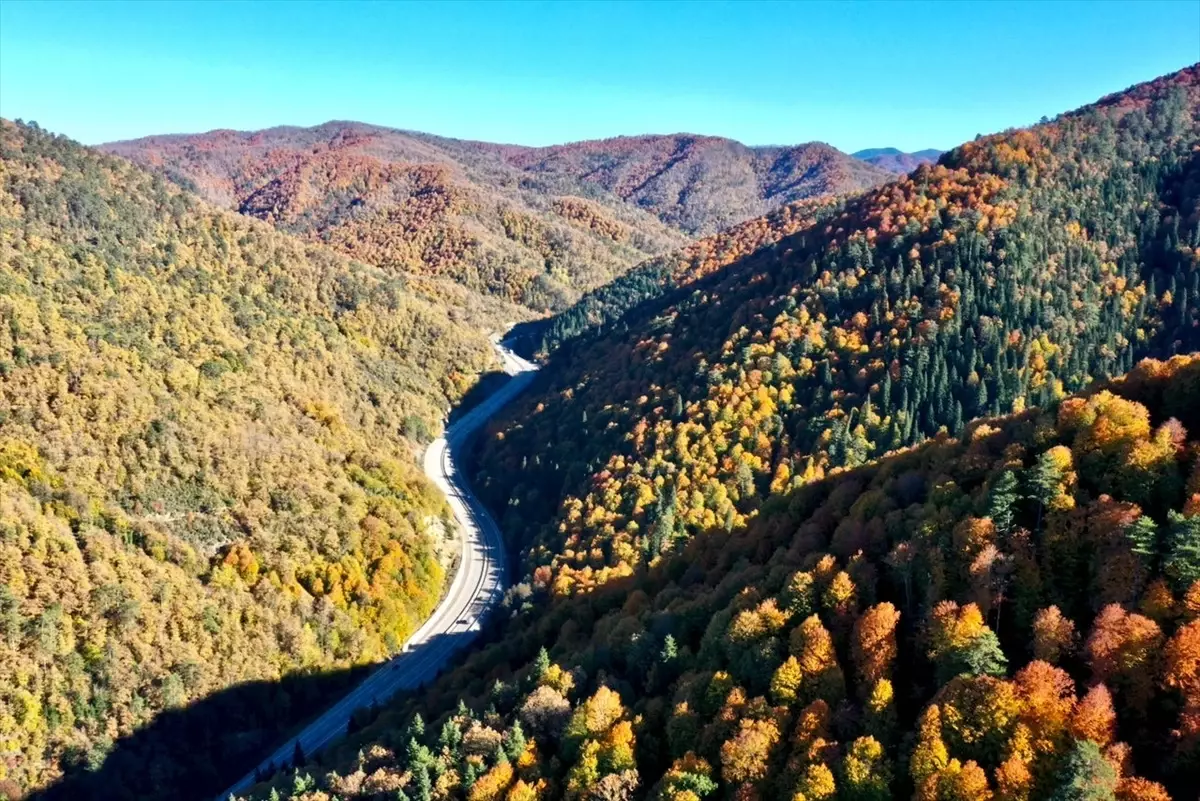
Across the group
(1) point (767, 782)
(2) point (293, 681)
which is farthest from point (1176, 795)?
(2) point (293, 681)

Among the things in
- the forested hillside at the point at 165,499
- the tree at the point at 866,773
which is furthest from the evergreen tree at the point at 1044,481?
the forested hillside at the point at 165,499

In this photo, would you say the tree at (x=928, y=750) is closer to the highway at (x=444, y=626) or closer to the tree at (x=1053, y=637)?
the tree at (x=1053, y=637)

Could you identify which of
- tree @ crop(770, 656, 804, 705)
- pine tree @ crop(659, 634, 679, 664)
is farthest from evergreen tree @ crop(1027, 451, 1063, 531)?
pine tree @ crop(659, 634, 679, 664)

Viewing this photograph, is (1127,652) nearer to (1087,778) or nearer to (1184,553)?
(1184,553)

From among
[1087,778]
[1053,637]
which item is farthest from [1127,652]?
[1087,778]

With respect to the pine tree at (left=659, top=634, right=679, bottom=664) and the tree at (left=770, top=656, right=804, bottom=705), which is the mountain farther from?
the pine tree at (left=659, top=634, right=679, bottom=664)

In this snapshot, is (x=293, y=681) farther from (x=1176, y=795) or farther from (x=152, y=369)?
(x=1176, y=795)
